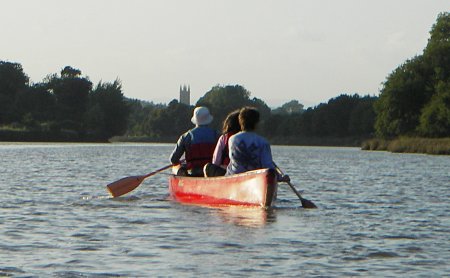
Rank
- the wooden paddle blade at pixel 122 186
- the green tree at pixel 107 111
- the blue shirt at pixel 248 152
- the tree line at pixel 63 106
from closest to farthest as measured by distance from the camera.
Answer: the blue shirt at pixel 248 152 < the wooden paddle blade at pixel 122 186 < the tree line at pixel 63 106 < the green tree at pixel 107 111

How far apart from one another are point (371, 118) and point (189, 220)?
130290 mm

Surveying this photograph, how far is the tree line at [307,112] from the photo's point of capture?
309ft

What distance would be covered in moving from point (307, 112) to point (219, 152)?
482ft

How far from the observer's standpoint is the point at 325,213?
61.2 ft

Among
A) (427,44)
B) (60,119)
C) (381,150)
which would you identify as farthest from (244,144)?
(60,119)

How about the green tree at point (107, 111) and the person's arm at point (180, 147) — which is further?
the green tree at point (107, 111)

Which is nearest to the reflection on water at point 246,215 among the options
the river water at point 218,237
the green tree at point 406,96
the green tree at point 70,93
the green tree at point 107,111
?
the river water at point 218,237

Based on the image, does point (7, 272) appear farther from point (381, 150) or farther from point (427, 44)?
point (427, 44)

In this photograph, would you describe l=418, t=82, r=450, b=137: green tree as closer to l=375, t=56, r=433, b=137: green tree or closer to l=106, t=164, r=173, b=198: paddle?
l=375, t=56, r=433, b=137: green tree

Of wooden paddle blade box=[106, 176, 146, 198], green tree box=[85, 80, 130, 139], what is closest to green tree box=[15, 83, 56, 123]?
green tree box=[85, 80, 130, 139]

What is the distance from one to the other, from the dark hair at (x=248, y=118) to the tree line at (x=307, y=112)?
70.8 metres

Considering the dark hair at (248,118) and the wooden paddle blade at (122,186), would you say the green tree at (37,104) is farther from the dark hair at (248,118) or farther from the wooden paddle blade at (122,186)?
the dark hair at (248,118)

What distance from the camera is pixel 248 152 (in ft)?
57.9

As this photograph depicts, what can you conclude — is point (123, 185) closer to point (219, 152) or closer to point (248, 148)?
point (219, 152)
